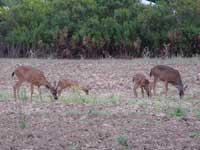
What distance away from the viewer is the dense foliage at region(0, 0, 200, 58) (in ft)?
107

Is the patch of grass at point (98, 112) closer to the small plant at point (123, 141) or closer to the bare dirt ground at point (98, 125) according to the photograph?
the bare dirt ground at point (98, 125)

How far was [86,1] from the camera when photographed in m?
34.2

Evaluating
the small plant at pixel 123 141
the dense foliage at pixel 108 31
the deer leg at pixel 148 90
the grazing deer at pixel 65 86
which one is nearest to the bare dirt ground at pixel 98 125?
the small plant at pixel 123 141

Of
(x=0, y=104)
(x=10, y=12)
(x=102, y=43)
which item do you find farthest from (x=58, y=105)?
(x=10, y=12)

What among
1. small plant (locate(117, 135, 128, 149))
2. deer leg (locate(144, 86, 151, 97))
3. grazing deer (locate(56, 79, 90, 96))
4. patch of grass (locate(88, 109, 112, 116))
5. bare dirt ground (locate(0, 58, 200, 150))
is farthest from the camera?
grazing deer (locate(56, 79, 90, 96))

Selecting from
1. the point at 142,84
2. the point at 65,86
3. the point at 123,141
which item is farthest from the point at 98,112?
the point at 65,86

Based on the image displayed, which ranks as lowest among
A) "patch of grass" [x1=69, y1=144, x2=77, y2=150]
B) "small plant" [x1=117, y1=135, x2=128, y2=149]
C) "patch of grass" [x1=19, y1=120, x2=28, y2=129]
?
"patch of grass" [x1=69, y1=144, x2=77, y2=150]

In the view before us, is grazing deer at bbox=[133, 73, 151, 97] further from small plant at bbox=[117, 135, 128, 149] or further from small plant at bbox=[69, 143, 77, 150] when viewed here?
small plant at bbox=[69, 143, 77, 150]

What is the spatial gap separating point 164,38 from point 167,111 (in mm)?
18877

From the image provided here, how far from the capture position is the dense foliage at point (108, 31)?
32656 millimetres

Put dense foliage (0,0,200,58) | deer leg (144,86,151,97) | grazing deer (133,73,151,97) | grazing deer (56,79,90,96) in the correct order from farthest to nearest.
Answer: dense foliage (0,0,200,58) → grazing deer (56,79,90,96) → grazing deer (133,73,151,97) → deer leg (144,86,151,97)

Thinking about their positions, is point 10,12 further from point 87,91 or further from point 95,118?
point 95,118

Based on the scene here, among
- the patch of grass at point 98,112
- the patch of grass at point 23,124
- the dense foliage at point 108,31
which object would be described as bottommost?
the patch of grass at point 23,124

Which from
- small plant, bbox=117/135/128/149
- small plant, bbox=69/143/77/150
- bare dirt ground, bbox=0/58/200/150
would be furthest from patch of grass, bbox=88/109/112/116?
small plant, bbox=69/143/77/150
